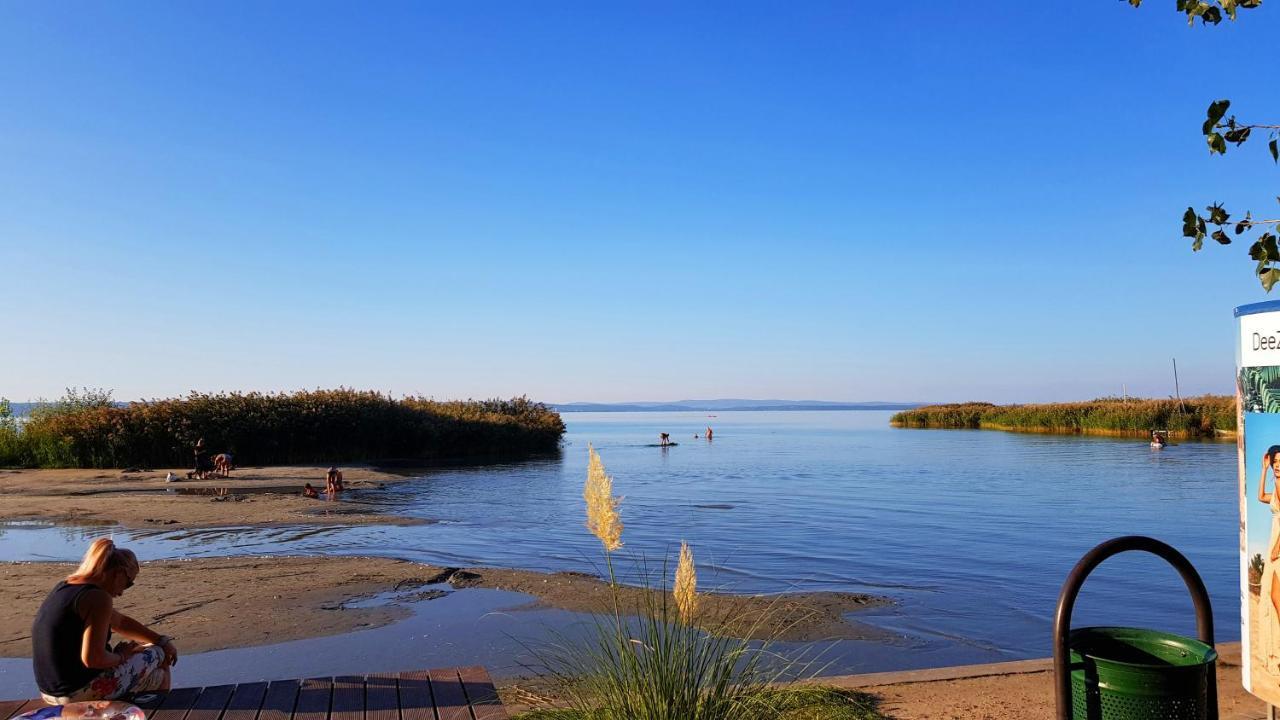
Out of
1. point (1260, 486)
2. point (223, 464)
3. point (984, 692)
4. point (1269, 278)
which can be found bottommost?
point (984, 692)

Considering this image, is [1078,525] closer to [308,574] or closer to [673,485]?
[673,485]

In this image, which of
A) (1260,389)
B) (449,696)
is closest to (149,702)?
(449,696)

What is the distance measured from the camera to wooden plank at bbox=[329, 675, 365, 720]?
4.30 m

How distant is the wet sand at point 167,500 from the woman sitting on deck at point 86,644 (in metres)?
14.1

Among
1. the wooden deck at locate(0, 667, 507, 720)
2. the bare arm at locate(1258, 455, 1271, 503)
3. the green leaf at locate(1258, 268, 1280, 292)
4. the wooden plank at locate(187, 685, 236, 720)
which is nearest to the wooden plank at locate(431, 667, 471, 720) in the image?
the wooden deck at locate(0, 667, 507, 720)

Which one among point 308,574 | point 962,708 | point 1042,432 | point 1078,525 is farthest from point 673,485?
point 1042,432

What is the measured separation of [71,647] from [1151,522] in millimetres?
20269

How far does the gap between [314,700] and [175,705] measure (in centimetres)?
69

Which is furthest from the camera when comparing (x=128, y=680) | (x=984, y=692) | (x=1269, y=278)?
(x=984, y=692)

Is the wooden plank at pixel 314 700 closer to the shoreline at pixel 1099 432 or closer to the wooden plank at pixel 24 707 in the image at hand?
the wooden plank at pixel 24 707

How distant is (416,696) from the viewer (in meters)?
4.58

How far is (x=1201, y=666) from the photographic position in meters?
3.50

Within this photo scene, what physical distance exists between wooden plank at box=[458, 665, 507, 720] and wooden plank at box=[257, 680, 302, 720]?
0.84 meters

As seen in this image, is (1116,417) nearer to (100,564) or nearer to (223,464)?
(223,464)
